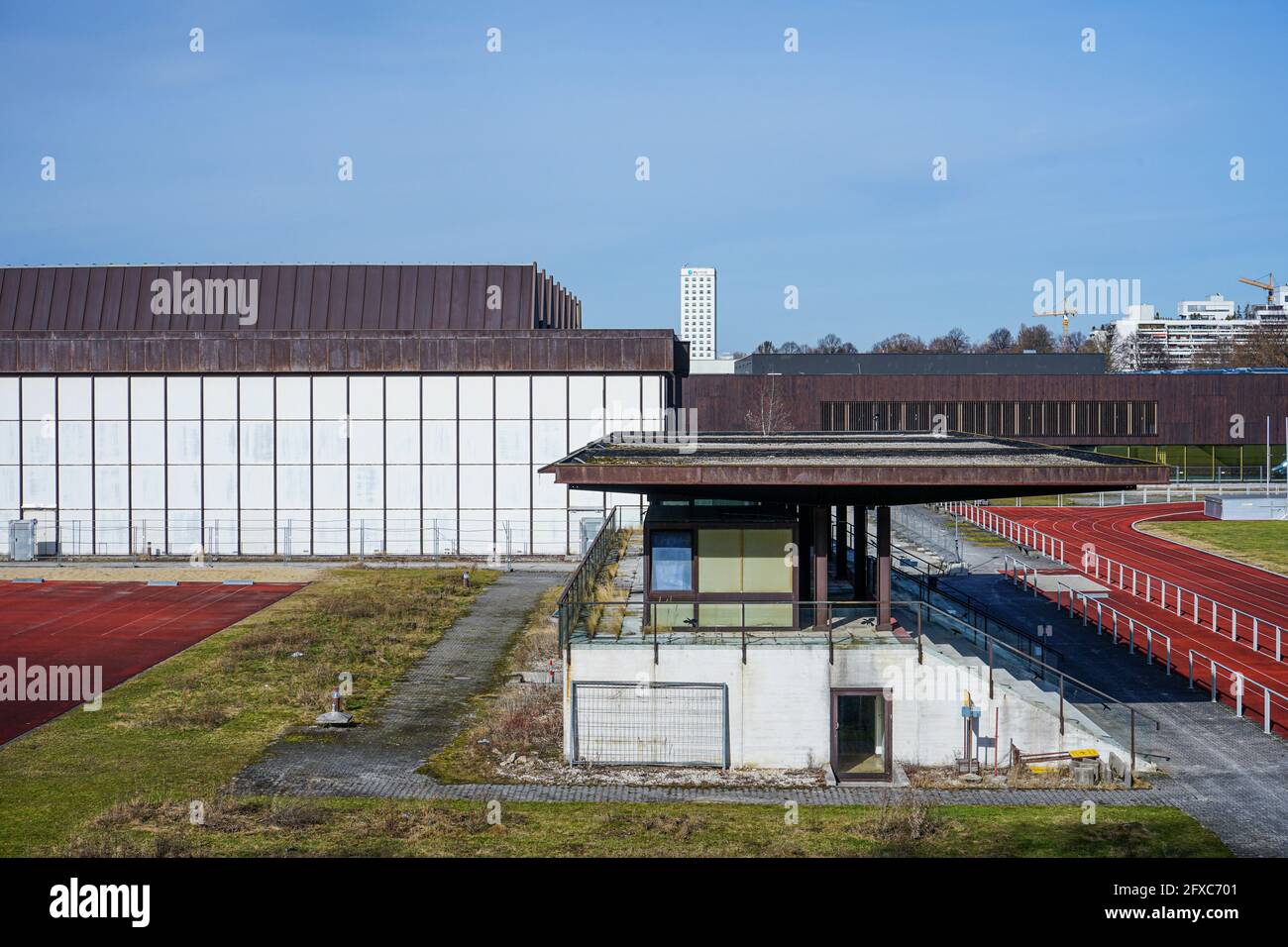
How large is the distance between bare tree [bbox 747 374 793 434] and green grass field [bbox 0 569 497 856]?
43.6 meters

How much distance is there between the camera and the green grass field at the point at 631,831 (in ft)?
54.8

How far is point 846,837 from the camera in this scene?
17375 mm

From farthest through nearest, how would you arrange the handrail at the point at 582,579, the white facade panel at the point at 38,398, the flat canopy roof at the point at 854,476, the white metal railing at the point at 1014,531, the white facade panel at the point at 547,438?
the white facade panel at the point at 38,398 < the white metal railing at the point at 1014,531 < the white facade panel at the point at 547,438 < the handrail at the point at 582,579 < the flat canopy roof at the point at 854,476

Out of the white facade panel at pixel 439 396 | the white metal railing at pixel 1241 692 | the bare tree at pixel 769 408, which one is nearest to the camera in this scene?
the white metal railing at pixel 1241 692

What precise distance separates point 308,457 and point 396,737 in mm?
31243

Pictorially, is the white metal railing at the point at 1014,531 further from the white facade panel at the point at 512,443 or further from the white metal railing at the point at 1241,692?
the white metal railing at the point at 1241,692

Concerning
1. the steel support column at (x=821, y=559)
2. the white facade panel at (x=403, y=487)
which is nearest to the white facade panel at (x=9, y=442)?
the white facade panel at (x=403, y=487)

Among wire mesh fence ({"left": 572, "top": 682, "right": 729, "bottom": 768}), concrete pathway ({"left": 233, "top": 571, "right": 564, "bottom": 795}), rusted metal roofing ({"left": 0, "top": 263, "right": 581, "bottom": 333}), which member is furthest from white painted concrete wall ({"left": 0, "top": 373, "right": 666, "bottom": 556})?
wire mesh fence ({"left": 572, "top": 682, "right": 729, "bottom": 768})

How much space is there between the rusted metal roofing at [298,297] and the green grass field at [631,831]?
1647 inches

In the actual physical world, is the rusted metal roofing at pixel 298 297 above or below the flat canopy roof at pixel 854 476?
above

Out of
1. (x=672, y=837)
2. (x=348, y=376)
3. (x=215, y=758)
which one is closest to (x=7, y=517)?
(x=348, y=376)

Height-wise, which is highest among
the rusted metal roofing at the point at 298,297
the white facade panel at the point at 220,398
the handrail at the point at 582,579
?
the rusted metal roofing at the point at 298,297

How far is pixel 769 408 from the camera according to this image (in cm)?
8200
